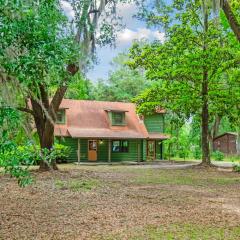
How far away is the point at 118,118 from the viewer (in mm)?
29062

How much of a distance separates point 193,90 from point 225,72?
Answer: 6.06ft

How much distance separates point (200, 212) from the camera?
7.83 metres

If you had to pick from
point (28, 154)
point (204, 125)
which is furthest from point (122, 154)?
point (28, 154)

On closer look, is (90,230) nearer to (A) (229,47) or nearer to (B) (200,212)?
(B) (200,212)

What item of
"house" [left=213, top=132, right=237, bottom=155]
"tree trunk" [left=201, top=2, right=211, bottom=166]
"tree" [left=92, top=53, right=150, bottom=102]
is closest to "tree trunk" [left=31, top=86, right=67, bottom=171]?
"tree trunk" [left=201, top=2, right=211, bottom=166]

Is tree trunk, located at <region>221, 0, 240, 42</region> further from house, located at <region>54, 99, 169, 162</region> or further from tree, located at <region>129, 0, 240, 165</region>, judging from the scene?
house, located at <region>54, 99, 169, 162</region>

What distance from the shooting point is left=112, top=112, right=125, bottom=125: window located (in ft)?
94.4

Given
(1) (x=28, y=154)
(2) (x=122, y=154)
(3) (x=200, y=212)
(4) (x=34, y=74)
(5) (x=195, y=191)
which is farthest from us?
(2) (x=122, y=154)

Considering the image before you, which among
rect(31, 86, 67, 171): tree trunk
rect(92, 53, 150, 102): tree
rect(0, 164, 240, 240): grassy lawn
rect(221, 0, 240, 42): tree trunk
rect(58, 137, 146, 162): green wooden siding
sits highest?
rect(92, 53, 150, 102): tree

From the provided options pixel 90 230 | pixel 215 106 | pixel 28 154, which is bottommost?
pixel 90 230

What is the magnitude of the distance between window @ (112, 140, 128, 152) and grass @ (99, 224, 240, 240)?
22387mm

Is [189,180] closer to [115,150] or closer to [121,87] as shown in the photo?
[115,150]

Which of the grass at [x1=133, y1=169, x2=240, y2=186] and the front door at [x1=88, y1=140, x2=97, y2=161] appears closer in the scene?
the grass at [x1=133, y1=169, x2=240, y2=186]

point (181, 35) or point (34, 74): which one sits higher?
point (181, 35)
